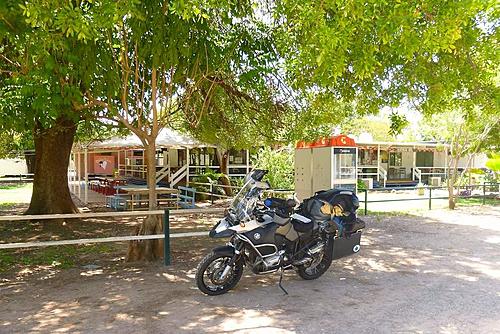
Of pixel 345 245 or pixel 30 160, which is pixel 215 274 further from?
pixel 30 160

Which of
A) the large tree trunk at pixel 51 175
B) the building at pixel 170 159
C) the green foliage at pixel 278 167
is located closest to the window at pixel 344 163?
the green foliage at pixel 278 167

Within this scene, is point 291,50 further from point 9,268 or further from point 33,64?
point 9,268

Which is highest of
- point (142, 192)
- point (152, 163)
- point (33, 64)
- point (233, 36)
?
point (233, 36)

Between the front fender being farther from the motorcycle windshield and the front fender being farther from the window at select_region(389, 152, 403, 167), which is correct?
the window at select_region(389, 152, 403, 167)

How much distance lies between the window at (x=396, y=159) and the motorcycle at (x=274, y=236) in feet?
86.4

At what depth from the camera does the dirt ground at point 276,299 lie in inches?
189

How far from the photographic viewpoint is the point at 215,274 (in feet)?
18.9

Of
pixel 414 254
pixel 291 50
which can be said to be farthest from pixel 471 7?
pixel 414 254

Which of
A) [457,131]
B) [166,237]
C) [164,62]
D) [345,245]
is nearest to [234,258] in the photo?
[345,245]

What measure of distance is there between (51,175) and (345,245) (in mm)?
9786

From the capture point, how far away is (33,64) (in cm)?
677

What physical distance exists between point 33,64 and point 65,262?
11.8 ft

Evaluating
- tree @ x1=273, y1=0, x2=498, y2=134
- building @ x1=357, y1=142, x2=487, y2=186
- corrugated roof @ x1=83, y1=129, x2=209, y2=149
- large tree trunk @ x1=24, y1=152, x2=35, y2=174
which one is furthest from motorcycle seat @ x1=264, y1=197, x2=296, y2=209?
large tree trunk @ x1=24, y1=152, x2=35, y2=174

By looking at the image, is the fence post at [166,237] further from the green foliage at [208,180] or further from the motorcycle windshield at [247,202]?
the green foliage at [208,180]
